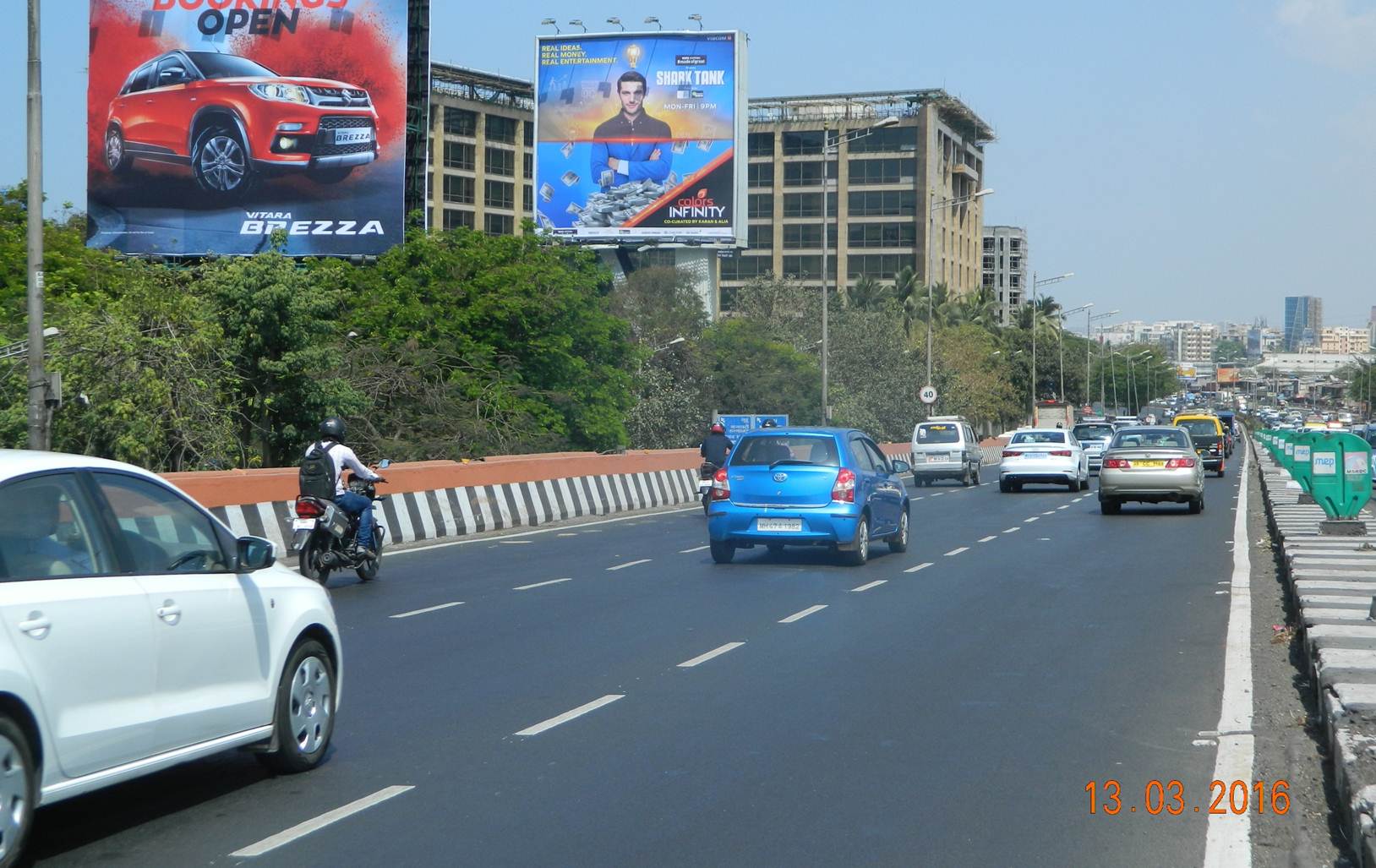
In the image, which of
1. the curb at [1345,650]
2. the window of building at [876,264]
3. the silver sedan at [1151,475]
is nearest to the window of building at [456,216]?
the window of building at [876,264]

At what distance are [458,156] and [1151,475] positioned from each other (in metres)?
81.5

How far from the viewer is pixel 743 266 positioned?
389ft

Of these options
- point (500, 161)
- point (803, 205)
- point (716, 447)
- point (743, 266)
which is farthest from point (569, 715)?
point (743, 266)

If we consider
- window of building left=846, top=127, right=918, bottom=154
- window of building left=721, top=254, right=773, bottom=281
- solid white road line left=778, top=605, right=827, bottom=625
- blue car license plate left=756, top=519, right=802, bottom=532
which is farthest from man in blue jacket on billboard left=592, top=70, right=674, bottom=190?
window of building left=721, top=254, right=773, bottom=281

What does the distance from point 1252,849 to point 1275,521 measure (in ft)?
58.4

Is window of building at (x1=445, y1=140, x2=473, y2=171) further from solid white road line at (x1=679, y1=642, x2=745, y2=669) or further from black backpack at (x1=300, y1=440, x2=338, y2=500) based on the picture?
solid white road line at (x1=679, y1=642, x2=745, y2=669)

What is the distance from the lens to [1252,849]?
6.19 meters

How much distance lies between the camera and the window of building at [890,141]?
111938mm

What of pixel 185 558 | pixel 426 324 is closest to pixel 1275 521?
pixel 185 558

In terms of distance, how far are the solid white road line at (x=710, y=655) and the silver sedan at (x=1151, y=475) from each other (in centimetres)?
1764

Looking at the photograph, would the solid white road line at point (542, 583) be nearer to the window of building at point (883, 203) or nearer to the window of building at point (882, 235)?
the window of building at point (882, 235)

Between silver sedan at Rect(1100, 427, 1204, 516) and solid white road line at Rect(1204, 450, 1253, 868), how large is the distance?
39.3 ft

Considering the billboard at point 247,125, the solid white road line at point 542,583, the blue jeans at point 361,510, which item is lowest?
the solid white road line at point 542,583

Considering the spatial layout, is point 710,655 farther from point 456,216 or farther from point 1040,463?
point 456,216
